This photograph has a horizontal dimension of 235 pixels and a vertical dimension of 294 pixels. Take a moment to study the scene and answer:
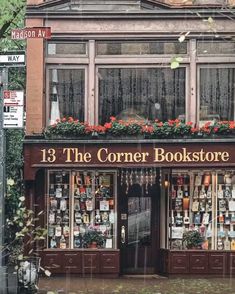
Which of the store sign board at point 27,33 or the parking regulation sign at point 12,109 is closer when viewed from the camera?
the parking regulation sign at point 12,109

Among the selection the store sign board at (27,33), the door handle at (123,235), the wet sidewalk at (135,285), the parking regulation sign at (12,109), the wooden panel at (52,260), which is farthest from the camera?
the door handle at (123,235)

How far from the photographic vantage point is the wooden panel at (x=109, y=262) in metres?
18.8

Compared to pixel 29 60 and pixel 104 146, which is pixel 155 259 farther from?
pixel 29 60

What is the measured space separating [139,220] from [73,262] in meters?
2.39

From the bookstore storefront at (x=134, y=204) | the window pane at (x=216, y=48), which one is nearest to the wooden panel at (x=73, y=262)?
the bookstore storefront at (x=134, y=204)

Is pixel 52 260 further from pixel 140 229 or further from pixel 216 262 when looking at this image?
pixel 216 262

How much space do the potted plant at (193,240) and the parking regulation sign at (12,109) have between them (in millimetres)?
6976

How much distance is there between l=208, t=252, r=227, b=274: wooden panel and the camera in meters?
18.8

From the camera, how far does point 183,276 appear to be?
61.7 feet

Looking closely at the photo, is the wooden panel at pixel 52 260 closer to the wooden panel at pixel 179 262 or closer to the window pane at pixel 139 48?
the wooden panel at pixel 179 262

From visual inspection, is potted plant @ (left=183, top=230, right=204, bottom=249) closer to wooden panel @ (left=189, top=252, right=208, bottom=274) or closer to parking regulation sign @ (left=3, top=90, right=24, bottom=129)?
wooden panel @ (left=189, top=252, right=208, bottom=274)

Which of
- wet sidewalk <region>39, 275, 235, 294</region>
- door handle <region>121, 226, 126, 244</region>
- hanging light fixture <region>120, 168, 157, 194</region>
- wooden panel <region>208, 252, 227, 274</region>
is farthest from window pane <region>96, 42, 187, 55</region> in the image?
wet sidewalk <region>39, 275, 235, 294</region>

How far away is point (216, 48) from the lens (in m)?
19.4

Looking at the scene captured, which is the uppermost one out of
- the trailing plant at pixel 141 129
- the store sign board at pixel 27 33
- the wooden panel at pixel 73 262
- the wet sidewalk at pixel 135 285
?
the store sign board at pixel 27 33
